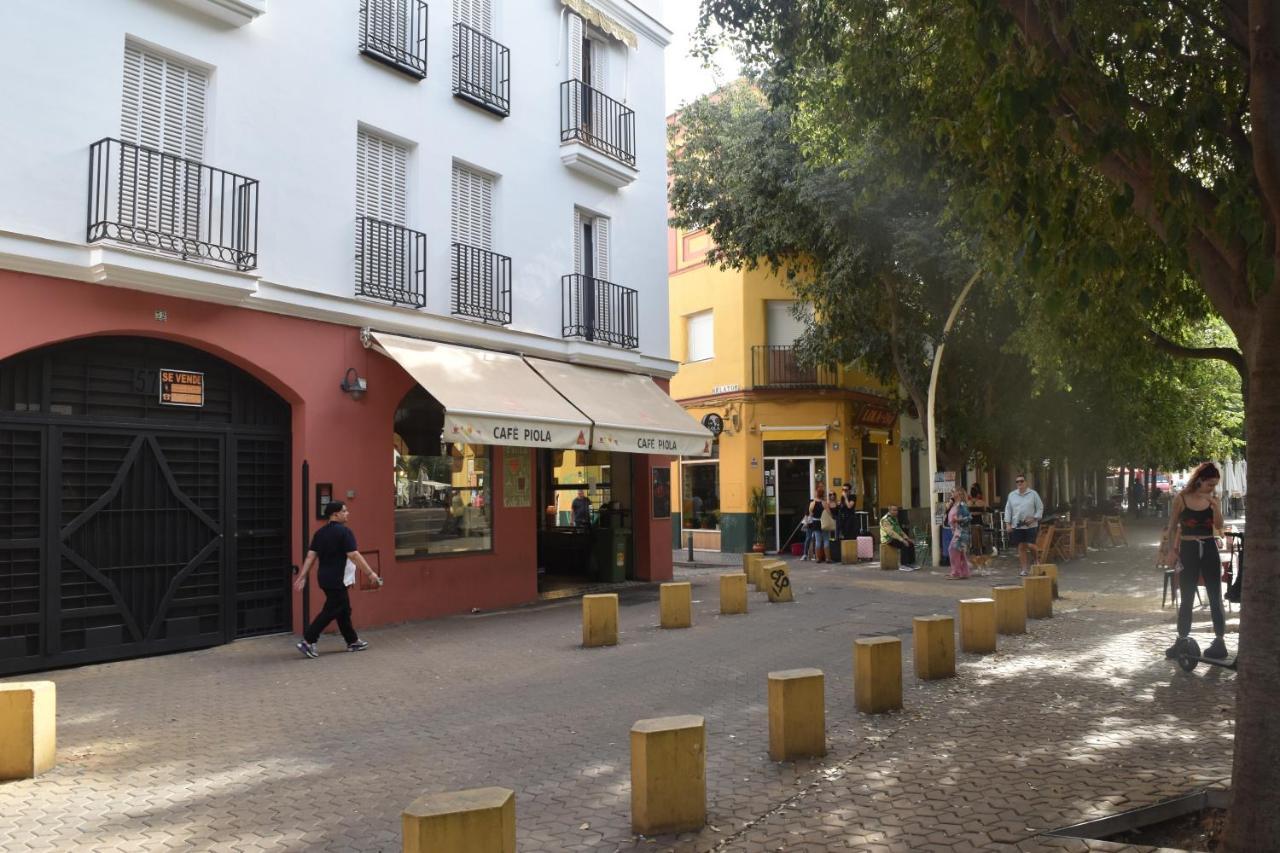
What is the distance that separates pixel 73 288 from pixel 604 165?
870 centimetres

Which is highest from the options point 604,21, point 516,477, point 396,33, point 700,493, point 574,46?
point 604,21

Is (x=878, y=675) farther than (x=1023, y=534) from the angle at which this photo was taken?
No

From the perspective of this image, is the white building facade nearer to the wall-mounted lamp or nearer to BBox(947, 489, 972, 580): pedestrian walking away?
the wall-mounted lamp

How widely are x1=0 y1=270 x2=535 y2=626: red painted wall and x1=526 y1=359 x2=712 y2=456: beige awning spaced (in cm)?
172

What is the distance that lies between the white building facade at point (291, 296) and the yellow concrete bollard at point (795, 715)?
627cm

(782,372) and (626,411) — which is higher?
(782,372)

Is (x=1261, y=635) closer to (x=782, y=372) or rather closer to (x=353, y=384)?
(x=353, y=384)

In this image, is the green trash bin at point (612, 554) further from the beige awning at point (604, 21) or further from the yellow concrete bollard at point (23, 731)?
the yellow concrete bollard at point (23, 731)

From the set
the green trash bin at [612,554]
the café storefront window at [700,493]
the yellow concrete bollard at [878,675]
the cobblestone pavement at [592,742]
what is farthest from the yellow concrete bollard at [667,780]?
the café storefront window at [700,493]

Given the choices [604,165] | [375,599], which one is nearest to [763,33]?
[604,165]

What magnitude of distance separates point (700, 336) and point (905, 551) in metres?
9.36

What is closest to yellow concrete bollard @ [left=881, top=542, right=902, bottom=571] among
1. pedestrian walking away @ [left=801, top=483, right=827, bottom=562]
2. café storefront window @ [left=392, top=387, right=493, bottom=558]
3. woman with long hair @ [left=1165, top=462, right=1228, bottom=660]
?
pedestrian walking away @ [left=801, top=483, right=827, bottom=562]

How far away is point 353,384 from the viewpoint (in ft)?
38.6

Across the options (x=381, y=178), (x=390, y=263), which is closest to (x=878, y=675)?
(x=390, y=263)
